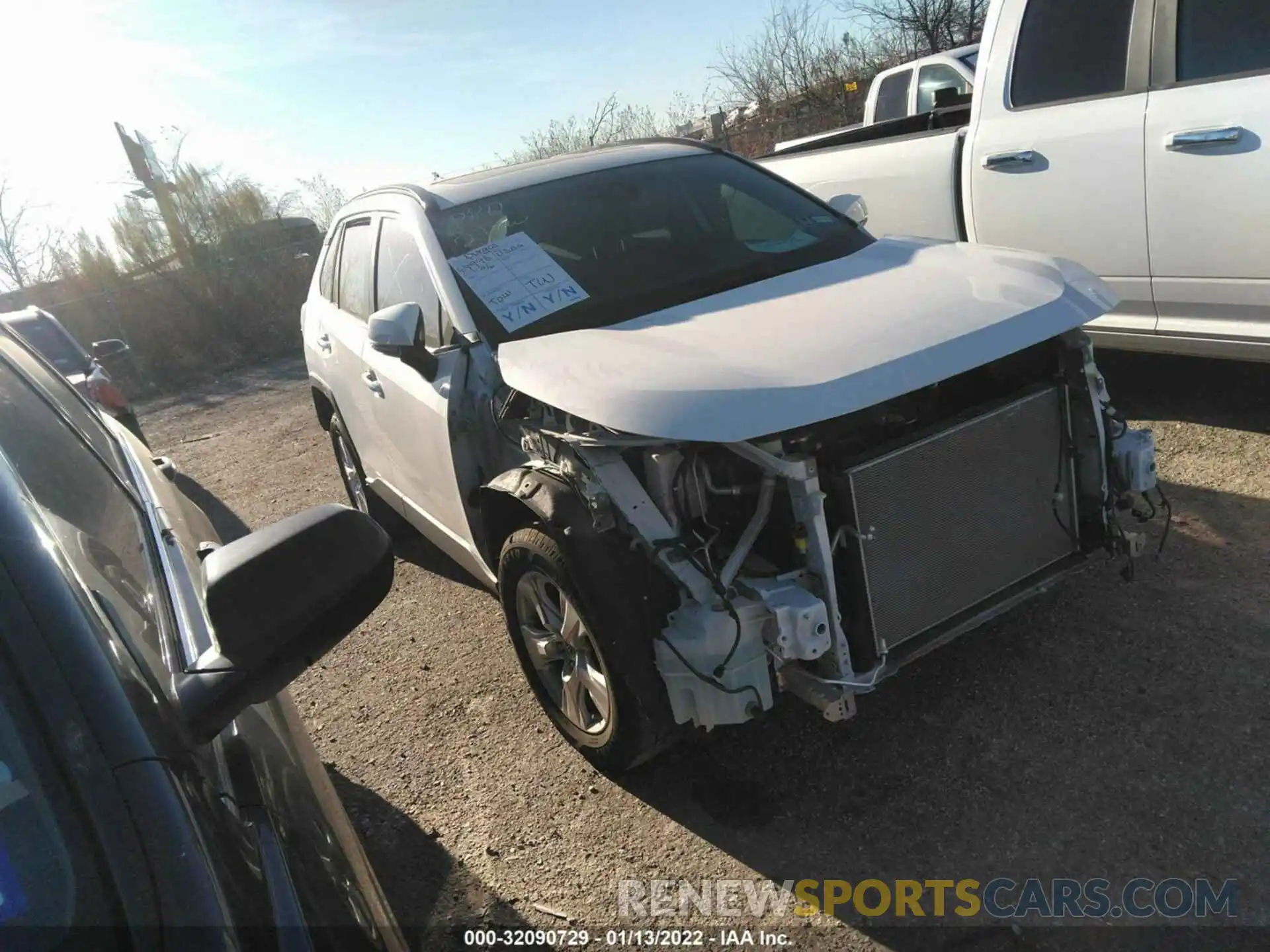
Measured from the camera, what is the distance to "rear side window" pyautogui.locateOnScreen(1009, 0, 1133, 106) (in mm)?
4301

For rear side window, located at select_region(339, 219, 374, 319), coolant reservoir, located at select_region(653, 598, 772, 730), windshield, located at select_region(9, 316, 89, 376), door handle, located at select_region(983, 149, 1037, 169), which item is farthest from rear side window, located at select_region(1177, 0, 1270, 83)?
windshield, located at select_region(9, 316, 89, 376)

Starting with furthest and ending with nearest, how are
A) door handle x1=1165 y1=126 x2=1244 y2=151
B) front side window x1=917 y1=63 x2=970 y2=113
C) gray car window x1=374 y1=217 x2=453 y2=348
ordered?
front side window x1=917 y1=63 x2=970 y2=113 → door handle x1=1165 y1=126 x2=1244 y2=151 → gray car window x1=374 y1=217 x2=453 y2=348

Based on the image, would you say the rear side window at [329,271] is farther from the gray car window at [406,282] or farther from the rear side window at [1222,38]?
the rear side window at [1222,38]

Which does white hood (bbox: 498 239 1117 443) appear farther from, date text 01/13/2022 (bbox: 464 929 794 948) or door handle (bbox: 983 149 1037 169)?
door handle (bbox: 983 149 1037 169)

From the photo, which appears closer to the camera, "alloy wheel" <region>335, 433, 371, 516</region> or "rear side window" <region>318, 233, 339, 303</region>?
"rear side window" <region>318, 233, 339, 303</region>

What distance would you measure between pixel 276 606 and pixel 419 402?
88.1 inches

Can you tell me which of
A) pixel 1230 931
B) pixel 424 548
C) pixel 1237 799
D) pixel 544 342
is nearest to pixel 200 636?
pixel 544 342

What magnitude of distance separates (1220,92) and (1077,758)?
9.40 ft

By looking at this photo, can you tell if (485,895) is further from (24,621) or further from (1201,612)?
(1201,612)

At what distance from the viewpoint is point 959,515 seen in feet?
8.93

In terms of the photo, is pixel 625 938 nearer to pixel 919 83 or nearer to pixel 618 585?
pixel 618 585

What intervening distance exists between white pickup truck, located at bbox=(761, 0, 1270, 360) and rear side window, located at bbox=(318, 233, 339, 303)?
2717mm

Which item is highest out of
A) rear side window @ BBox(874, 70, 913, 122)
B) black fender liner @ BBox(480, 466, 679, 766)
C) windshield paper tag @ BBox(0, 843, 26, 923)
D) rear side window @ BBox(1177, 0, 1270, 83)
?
rear side window @ BBox(1177, 0, 1270, 83)

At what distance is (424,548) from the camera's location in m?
5.37
